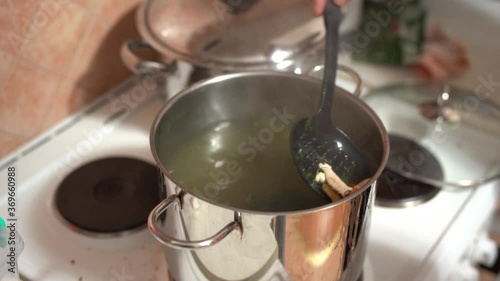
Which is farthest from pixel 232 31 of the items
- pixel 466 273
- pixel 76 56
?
pixel 466 273

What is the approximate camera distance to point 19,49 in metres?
0.71

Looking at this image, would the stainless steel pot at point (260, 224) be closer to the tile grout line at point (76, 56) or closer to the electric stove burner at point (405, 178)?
the electric stove burner at point (405, 178)

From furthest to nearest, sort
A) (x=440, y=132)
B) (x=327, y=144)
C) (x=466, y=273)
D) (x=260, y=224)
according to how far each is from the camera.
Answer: (x=440, y=132)
(x=466, y=273)
(x=327, y=144)
(x=260, y=224)

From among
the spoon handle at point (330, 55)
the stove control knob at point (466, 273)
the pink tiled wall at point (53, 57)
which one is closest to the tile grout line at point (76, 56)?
the pink tiled wall at point (53, 57)

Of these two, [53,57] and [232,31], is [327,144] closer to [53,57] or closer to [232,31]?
[232,31]

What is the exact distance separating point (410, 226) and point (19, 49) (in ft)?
1.77

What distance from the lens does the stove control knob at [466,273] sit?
0.66 m

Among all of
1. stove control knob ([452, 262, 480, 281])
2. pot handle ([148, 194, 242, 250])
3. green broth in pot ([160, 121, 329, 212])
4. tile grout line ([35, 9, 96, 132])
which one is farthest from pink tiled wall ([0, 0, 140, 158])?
stove control knob ([452, 262, 480, 281])

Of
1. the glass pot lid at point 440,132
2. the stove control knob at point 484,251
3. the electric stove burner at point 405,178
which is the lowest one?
the stove control knob at point 484,251

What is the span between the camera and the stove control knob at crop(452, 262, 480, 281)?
0.66 meters

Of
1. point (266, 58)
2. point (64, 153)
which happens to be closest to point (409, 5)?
point (266, 58)

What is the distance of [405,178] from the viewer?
699mm

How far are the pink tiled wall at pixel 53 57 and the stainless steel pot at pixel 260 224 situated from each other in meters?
0.26

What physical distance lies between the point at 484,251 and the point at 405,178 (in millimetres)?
155
